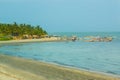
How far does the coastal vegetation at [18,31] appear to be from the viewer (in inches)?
4459

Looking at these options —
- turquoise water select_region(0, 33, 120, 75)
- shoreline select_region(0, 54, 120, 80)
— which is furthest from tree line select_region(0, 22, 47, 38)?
shoreline select_region(0, 54, 120, 80)

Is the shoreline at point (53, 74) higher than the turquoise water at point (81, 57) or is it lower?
higher

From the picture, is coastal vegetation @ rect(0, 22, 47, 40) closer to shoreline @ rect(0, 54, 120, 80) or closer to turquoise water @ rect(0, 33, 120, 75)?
turquoise water @ rect(0, 33, 120, 75)

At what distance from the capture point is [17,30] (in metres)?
117

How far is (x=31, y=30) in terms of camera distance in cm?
12631

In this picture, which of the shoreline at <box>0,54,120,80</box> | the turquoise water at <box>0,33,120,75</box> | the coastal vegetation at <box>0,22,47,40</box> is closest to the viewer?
the shoreline at <box>0,54,120,80</box>

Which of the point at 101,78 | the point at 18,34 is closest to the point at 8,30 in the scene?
the point at 18,34

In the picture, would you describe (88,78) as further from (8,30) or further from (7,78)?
(8,30)

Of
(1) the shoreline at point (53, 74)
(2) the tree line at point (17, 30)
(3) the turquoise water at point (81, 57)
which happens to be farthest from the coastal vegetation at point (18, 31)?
(1) the shoreline at point (53, 74)

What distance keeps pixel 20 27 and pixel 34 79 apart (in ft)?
340

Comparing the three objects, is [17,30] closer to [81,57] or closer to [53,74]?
[81,57]

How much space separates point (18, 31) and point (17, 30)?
78 cm

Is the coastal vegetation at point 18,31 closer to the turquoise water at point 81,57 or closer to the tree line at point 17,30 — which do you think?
the tree line at point 17,30

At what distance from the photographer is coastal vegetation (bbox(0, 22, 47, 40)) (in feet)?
372
